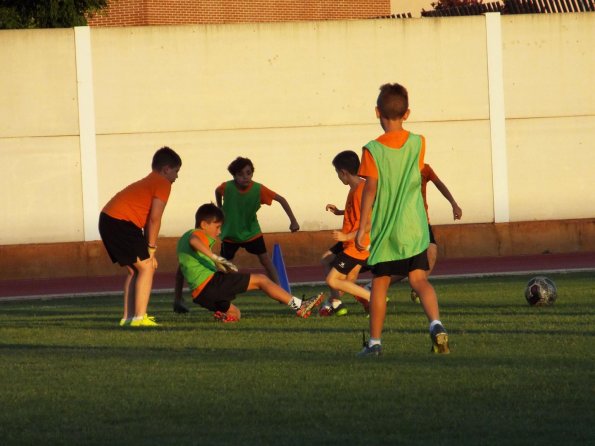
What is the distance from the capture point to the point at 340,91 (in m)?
23.5

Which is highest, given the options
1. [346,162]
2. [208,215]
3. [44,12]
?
[44,12]

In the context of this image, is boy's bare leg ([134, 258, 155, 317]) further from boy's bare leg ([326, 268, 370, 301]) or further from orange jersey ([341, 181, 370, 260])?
orange jersey ([341, 181, 370, 260])

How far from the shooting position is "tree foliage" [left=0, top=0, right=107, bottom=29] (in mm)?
26969

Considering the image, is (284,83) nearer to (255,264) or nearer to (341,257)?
(255,264)

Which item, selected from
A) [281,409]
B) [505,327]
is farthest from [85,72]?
[281,409]

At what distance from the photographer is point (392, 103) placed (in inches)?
363

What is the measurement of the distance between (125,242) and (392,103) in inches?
165

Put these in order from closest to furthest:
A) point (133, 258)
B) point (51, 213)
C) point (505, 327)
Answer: point (505, 327) → point (133, 258) → point (51, 213)

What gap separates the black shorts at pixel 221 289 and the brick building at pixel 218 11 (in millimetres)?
23983

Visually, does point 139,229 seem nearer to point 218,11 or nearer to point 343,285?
point 343,285

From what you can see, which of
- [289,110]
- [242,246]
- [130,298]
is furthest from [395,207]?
[289,110]

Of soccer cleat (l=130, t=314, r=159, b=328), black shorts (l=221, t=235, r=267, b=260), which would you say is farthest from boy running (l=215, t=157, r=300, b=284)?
soccer cleat (l=130, t=314, r=159, b=328)

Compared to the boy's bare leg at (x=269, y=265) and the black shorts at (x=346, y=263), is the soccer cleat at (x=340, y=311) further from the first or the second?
the boy's bare leg at (x=269, y=265)

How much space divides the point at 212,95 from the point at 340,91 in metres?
2.15
